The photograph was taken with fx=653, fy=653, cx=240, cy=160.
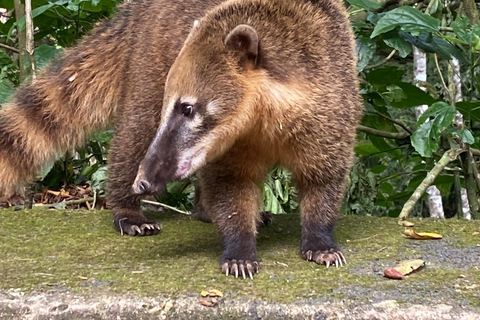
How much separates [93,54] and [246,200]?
1.26 m

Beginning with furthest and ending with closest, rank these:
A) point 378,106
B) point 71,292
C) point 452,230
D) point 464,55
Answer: point 378,106 → point 464,55 → point 452,230 → point 71,292

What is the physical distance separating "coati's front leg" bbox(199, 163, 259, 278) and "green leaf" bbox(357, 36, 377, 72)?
0.99 metres

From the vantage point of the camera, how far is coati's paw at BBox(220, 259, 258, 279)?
2252 millimetres

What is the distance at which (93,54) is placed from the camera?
10.9 feet

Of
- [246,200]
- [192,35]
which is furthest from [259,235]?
[192,35]

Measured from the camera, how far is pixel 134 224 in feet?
9.95

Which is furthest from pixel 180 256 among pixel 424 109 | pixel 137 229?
pixel 424 109

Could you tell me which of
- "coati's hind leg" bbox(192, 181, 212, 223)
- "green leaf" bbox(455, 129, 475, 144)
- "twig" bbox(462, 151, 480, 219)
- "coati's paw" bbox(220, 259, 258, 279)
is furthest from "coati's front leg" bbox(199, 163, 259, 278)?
"twig" bbox(462, 151, 480, 219)

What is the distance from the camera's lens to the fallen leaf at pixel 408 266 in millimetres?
2232

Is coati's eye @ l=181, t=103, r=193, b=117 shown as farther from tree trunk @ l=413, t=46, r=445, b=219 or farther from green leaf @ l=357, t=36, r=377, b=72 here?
tree trunk @ l=413, t=46, r=445, b=219

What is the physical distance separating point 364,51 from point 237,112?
118 centimetres

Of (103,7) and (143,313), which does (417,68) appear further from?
(143,313)

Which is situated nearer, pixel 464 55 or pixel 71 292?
pixel 71 292

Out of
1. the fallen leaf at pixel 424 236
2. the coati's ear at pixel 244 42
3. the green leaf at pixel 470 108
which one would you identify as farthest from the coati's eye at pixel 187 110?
the green leaf at pixel 470 108
